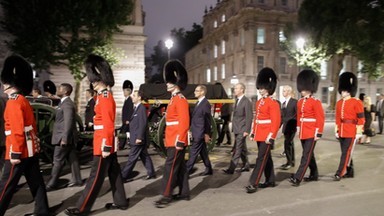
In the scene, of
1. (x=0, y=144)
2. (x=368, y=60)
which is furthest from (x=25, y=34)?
(x=368, y=60)

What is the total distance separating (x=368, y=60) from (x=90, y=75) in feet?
89.3

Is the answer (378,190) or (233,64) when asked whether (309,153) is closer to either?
(378,190)

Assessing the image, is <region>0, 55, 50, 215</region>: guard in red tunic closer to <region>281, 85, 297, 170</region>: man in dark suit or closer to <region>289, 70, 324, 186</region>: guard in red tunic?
<region>289, 70, 324, 186</region>: guard in red tunic

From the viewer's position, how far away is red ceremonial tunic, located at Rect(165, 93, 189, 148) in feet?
18.9

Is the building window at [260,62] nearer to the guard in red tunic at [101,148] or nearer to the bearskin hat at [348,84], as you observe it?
the bearskin hat at [348,84]

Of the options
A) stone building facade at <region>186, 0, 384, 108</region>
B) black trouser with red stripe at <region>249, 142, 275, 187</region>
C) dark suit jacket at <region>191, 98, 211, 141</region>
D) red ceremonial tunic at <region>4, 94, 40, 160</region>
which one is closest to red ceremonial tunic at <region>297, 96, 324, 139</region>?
black trouser with red stripe at <region>249, 142, 275, 187</region>

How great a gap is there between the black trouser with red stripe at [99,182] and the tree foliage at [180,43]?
233 feet

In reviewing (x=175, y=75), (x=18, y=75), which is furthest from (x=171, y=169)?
(x=18, y=75)

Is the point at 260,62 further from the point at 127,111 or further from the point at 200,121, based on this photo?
the point at 200,121

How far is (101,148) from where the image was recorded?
5188mm

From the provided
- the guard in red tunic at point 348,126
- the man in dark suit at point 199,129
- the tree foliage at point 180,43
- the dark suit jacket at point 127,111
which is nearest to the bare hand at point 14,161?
the man in dark suit at point 199,129

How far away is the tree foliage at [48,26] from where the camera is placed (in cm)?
2128

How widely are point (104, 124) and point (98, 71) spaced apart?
82 cm

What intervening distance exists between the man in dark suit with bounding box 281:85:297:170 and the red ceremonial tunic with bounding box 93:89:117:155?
4.78 meters
